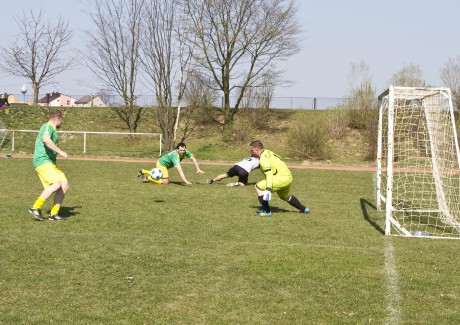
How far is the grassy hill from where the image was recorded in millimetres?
30859

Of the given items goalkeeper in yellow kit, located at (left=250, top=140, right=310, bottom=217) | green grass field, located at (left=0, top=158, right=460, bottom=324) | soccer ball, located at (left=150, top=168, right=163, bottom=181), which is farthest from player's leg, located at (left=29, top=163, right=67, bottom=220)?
soccer ball, located at (left=150, top=168, right=163, bottom=181)

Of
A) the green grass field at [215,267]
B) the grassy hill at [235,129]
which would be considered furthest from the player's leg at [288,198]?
the grassy hill at [235,129]

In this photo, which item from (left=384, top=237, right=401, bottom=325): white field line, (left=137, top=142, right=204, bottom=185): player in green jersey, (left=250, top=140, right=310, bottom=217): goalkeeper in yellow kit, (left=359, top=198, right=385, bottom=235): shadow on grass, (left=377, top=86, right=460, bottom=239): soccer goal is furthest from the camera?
(left=137, top=142, right=204, bottom=185): player in green jersey

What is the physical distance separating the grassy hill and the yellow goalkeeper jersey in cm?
1846

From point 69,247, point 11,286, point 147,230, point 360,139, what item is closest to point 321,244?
point 147,230

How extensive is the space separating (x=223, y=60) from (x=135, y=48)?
582 cm

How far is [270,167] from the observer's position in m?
9.90

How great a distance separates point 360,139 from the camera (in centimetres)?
3453

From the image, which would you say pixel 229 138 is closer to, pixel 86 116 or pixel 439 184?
pixel 86 116

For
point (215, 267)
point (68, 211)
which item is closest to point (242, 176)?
point (68, 211)

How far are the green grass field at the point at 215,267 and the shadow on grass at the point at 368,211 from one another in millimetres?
85

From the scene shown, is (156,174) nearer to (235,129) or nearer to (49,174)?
(49,174)

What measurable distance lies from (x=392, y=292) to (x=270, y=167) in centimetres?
459

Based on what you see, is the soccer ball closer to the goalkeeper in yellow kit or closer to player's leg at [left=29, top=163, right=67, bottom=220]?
the goalkeeper in yellow kit
